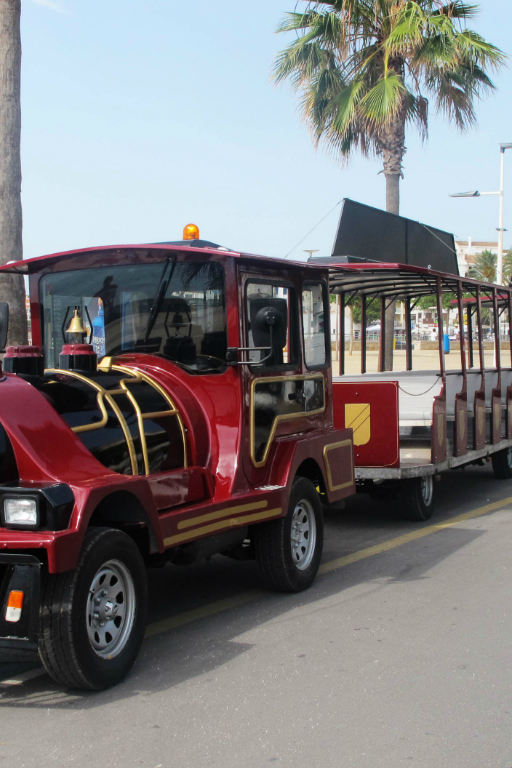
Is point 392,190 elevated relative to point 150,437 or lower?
elevated

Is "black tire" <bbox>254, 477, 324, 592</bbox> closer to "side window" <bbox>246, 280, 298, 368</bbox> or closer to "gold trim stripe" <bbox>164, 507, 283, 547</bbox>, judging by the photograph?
"gold trim stripe" <bbox>164, 507, 283, 547</bbox>

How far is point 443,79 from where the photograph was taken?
16.3 m

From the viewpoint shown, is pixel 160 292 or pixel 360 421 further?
pixel 360 421

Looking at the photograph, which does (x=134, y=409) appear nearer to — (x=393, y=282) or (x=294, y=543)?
(x=294, y=543)

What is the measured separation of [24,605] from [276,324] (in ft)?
7.91

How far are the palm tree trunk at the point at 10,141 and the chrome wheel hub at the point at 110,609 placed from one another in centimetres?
539

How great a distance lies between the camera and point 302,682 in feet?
14.4

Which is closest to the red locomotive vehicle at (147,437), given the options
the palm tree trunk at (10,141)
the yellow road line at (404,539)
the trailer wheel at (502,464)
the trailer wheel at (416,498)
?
the yellow road line at (404,539)

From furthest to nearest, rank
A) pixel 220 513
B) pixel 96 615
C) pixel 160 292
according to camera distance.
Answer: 1. pixel 160 292
2. pixel 220 513
3. pixel 96 615

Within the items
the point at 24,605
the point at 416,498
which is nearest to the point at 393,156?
the point at 416,498

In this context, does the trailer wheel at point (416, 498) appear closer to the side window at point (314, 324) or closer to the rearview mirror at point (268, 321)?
the side window at point (314, 324)

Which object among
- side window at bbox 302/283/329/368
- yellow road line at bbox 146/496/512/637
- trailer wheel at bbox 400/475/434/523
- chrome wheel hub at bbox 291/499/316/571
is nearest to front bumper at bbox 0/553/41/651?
yellow road line at bbox 146/496/512/637

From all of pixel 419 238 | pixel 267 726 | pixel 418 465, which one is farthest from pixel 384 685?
pixel 419 238

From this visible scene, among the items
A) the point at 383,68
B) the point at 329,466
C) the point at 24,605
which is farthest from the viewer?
the point at 383,68
